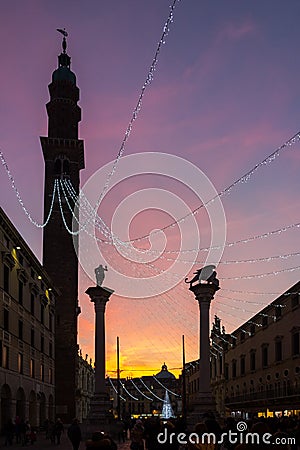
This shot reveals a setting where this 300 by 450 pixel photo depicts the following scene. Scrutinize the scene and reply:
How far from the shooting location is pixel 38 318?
53.6m

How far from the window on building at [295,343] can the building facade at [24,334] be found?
1976 cm

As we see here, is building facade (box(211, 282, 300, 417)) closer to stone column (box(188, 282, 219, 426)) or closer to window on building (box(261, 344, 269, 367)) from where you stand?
window on building (box(261, 344, 269, 367))

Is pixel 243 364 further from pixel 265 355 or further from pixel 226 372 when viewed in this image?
pixel 226 372

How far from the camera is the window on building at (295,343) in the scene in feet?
169

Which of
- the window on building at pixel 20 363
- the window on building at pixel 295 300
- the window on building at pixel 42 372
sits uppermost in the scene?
the window on building at pixel 295 300

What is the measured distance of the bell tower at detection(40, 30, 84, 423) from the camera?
63.2m

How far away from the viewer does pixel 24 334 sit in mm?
47188

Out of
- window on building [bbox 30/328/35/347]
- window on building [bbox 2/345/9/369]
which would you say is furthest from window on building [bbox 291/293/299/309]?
window on building [bbox 2/345/9/369]

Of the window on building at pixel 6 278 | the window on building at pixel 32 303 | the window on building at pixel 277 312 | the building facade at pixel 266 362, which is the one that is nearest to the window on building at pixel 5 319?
the window on building at pixel 6 278

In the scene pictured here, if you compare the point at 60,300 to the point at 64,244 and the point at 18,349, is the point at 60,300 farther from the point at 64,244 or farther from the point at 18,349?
the point at 18,349

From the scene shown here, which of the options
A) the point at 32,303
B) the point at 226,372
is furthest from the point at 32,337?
the point at 226,372

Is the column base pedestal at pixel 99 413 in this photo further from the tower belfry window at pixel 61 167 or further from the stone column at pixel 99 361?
the tower belfry window at pixel 61 167

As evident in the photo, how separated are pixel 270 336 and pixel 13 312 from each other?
26.0 meters

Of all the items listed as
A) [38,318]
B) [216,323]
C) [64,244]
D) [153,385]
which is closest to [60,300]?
[64,244]
